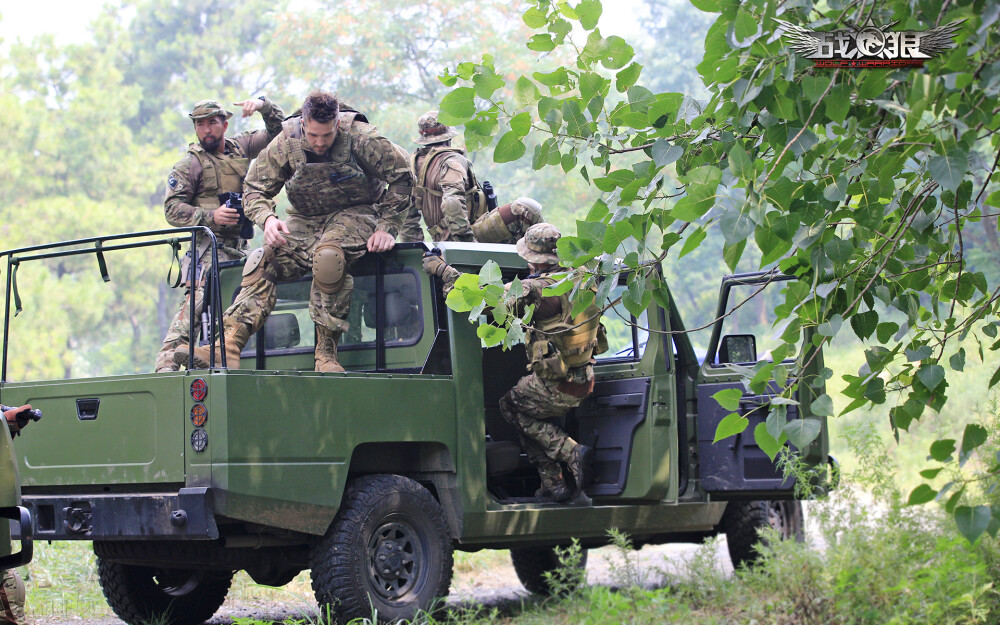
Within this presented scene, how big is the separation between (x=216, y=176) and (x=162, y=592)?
2.63 metres

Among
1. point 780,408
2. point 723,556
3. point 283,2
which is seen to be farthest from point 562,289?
point 283,2

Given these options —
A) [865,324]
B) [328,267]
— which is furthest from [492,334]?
[328,267]

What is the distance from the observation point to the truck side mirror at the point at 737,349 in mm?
6883

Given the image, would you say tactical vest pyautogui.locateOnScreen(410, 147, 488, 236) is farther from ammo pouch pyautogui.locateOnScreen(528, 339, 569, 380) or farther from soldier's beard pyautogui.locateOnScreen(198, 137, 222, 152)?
ammo pouch pyautogui.locateOnScreen(528, 339, 569, 380)

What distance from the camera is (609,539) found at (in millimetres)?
7109

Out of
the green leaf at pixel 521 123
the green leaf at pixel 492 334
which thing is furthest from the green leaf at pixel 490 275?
the green leaf at pixel 521 123

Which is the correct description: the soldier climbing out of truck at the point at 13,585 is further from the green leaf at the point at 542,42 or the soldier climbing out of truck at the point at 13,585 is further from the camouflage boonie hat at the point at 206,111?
the camouflage boonie hat at the point at 206,111

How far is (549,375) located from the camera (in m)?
6.48

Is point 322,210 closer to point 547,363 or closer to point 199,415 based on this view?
point 547,363

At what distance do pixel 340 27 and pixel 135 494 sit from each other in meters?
19.1

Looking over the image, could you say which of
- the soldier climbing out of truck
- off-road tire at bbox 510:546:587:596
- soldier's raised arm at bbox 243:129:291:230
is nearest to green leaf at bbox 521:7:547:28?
the soldier climbing out of truck

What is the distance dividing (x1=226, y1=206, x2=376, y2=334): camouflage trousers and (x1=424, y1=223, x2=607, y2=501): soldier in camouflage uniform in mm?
489

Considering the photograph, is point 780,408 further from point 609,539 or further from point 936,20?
point 609,539

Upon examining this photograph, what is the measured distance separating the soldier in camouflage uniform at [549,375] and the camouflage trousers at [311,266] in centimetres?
49
